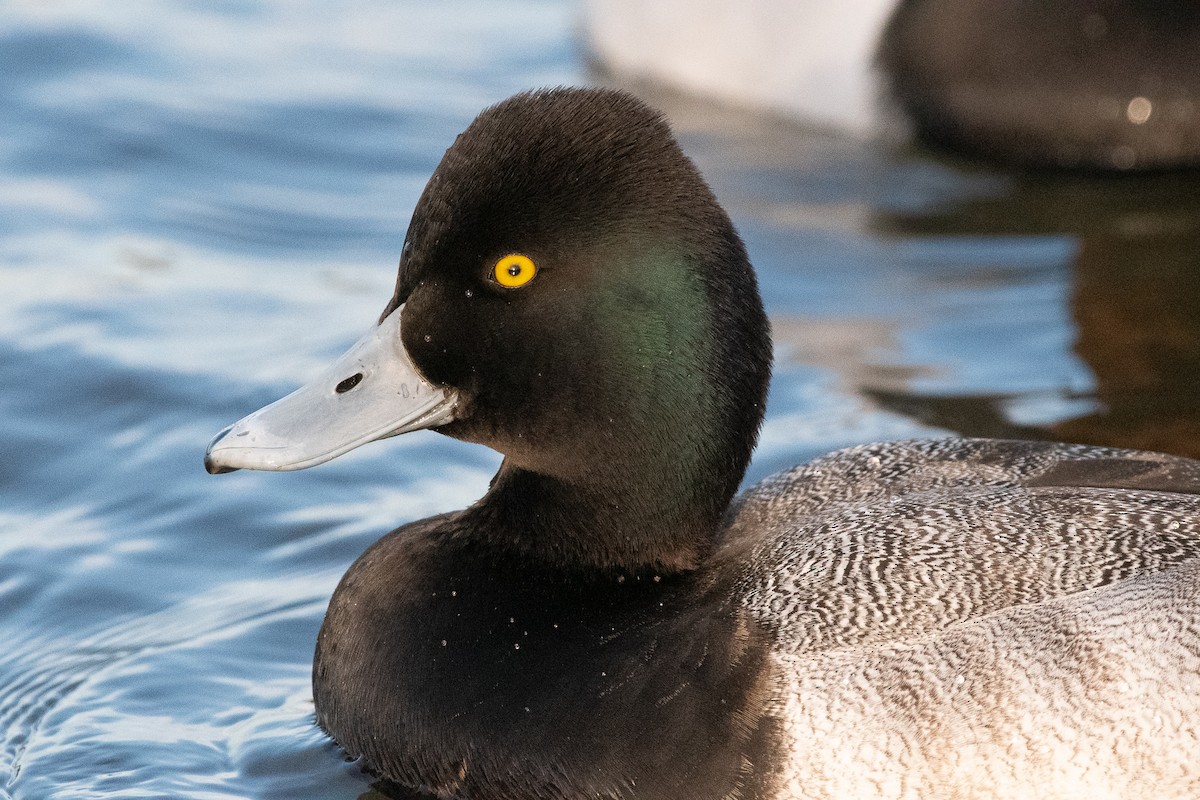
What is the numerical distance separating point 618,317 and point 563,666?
0.74m

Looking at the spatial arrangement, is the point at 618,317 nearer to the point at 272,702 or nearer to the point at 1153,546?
the point at 1153,546

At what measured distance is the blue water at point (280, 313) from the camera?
5004 millimetres

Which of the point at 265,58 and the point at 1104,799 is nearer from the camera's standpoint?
the point at 1104,799

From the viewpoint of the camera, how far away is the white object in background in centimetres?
873

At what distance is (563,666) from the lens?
4.00 metres

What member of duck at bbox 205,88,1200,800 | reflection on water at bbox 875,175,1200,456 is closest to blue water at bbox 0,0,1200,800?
reflection on water at bbox 875,175,1200,456

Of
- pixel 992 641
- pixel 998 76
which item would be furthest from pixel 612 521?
pixel 998 76

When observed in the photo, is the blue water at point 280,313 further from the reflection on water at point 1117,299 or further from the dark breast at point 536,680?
the dark breast at point 536,680

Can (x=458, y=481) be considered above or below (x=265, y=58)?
below

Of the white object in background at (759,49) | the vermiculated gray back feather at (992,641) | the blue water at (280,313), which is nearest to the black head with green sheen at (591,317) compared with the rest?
the vermiculated gray back feather at (992,641)

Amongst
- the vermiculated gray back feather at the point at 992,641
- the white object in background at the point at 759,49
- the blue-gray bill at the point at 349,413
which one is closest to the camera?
the vermiculated gray back feather at the point at 992,641

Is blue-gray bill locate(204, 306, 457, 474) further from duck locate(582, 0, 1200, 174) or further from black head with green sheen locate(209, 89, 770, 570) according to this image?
duck locate(582, 0, 1200, 174)

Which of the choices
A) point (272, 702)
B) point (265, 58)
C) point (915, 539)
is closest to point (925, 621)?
point (915, 539)

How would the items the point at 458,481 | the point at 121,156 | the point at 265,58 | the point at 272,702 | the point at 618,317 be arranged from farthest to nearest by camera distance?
the point at 265,58
the point at 121,156
the point at 458,481
the point at 272,702
the point at 618,317
